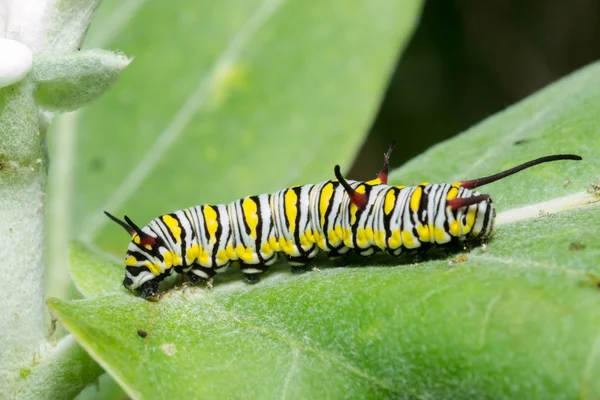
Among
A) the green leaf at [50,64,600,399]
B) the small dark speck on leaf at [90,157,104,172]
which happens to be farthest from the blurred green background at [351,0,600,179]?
the green leaf at [50,64,600,399]

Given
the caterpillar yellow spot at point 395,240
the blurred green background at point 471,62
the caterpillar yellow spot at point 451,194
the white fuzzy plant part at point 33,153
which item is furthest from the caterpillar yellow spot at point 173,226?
the blurred green background at point 471,62

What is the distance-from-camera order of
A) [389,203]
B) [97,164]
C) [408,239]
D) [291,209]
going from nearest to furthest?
1. [408,239]
2. [389,203]
3. [291,209]
4. [97,164]

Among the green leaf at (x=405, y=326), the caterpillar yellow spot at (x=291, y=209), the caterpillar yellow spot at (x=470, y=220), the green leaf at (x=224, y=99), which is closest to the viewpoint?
the green leaf at (x=405, y=326)

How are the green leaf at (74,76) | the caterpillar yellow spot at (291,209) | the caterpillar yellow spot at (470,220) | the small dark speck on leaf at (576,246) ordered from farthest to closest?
the caterpillar yellow spot at (291,209) → the caterpillar yellow spot at (470,220) → the green leaf at (74,76) → the small dark speck on leaf at (576,246)

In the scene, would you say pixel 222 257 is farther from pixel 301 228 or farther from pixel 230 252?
pixel 301 228

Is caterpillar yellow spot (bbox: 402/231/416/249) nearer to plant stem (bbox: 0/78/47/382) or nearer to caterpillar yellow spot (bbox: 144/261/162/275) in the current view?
caterpillar yellow spot (bbox: 144/261/162/275)

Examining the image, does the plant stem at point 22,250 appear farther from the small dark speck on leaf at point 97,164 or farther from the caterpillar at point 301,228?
the small dark speck on leaf at point 97,164

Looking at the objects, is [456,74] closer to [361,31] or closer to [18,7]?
[361,31]

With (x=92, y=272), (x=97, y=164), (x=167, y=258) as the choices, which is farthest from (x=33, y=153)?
(x=97, y=164)
